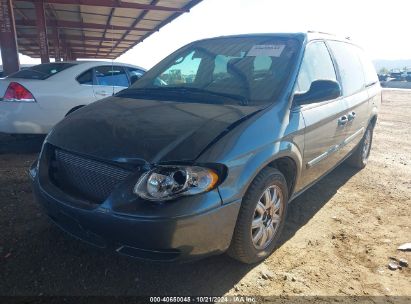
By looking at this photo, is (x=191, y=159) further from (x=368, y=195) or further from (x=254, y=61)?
(x=368, y=195)

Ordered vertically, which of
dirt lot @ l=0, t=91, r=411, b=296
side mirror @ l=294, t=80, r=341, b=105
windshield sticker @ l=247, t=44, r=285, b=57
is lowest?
dirt lot @ l=0, t=91, r=411, b=296

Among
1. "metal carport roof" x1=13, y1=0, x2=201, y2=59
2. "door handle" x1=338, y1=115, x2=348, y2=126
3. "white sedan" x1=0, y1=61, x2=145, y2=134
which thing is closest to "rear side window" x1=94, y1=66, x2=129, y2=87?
"white sedan" x1=0, y1=61, x2=145, y2=134

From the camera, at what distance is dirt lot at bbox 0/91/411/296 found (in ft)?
7.78

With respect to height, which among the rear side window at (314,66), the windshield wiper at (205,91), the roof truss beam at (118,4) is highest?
the roof truss beam at (118,4)

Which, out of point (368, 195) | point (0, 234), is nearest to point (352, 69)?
point (368, 195)

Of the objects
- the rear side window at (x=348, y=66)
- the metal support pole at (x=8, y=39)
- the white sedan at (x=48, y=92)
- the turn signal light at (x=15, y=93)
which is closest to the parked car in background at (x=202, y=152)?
the rear side window at (x=348, y=66)

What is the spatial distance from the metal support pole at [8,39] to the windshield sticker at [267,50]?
26.6 feet

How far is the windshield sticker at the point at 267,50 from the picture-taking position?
3119 millimetres

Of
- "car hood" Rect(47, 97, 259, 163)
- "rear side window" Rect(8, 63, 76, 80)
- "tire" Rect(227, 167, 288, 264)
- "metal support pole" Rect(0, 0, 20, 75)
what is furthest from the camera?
"metal support pole" Rect(0, 0, 20, 75)

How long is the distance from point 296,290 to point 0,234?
2.49 metres

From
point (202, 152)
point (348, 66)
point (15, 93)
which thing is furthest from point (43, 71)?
point (348, 66)

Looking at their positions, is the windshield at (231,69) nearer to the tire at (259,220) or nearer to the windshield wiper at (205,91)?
the windshield wiper at (205,91)

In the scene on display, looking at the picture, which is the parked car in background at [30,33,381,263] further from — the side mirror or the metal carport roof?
the metal carport roof

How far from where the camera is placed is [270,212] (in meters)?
2.67
